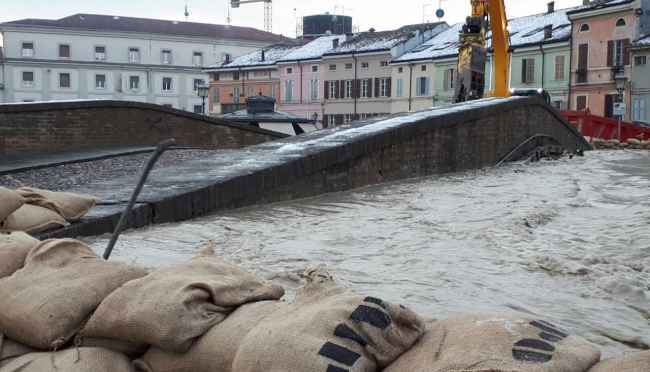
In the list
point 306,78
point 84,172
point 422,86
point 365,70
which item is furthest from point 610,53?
point 84,172

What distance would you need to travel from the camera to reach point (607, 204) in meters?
8.31

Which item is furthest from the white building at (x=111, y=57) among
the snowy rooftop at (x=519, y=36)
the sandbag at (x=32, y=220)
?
the sandbag at (x=32, y=220)

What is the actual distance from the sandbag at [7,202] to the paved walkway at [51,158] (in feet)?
19.7

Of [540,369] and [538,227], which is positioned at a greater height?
[540,369]

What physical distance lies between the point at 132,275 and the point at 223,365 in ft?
2.40

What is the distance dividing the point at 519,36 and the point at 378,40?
10.2 m

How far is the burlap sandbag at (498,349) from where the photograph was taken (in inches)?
78.2

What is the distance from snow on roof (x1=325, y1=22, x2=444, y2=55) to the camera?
Answer: 48.5m

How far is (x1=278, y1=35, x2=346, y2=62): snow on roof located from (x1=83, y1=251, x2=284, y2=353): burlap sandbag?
50383 mm

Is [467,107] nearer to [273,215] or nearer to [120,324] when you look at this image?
[273,215]

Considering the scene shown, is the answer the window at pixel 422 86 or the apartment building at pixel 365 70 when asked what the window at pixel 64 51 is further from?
the window at pixel 422 86

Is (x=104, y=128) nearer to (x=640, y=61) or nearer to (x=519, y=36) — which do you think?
(x=640, y=61)

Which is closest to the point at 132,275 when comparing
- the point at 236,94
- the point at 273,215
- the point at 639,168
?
the point at 273,215

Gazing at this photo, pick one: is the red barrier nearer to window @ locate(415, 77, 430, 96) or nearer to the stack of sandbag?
window @ locate(415, 77, 430, 96)
